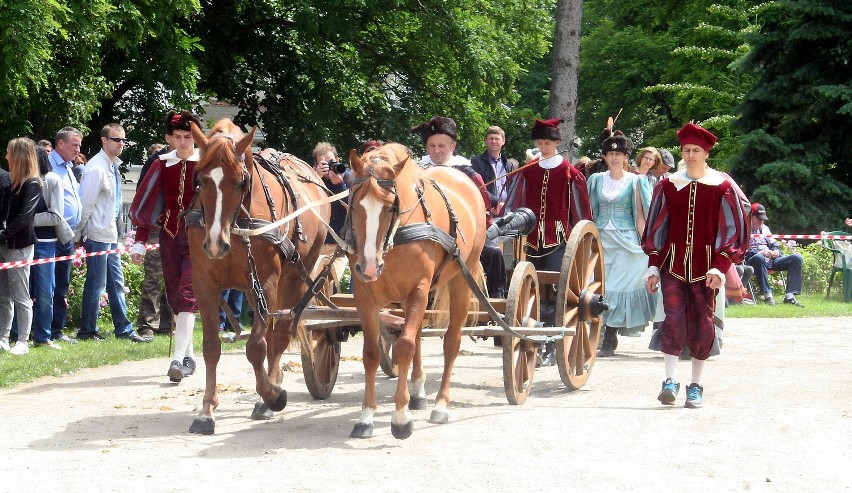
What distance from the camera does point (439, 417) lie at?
8336mm

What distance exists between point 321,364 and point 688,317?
2.69m

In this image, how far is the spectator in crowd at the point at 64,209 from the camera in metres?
12.6

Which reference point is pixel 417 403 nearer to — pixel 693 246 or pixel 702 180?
pixel 693 246

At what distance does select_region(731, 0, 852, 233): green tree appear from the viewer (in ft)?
76.7

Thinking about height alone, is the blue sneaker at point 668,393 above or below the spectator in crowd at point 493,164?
below

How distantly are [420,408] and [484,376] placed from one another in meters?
2.08

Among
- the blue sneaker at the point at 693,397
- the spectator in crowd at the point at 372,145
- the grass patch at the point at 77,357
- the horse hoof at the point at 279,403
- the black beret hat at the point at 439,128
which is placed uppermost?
the black beret hat at the point at 439,128

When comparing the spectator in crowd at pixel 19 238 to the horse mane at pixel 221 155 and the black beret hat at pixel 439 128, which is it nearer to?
the black beret hat at pixel 439 128

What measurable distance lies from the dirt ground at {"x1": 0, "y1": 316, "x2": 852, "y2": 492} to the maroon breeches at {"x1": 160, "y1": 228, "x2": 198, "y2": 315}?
66 cm

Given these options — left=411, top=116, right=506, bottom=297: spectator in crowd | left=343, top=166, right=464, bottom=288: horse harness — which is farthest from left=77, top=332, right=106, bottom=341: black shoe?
left=343, top=166, right=464, bottom=288: horse harness

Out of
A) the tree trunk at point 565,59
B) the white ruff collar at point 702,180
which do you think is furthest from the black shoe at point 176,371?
the tree trunk at point 565,59

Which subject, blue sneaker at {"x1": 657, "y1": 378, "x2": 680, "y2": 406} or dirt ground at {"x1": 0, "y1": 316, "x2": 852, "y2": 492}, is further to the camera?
blue sneaker at {"x1": 657, "y1": 378, "x2": 680, "y2": 406}

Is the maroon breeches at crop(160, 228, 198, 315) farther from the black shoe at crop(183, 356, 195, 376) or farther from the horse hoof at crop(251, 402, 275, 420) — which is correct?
the horse hoof at crop(251, 402, 275, 420)

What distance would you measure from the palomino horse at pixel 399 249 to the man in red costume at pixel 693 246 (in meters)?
1.54
